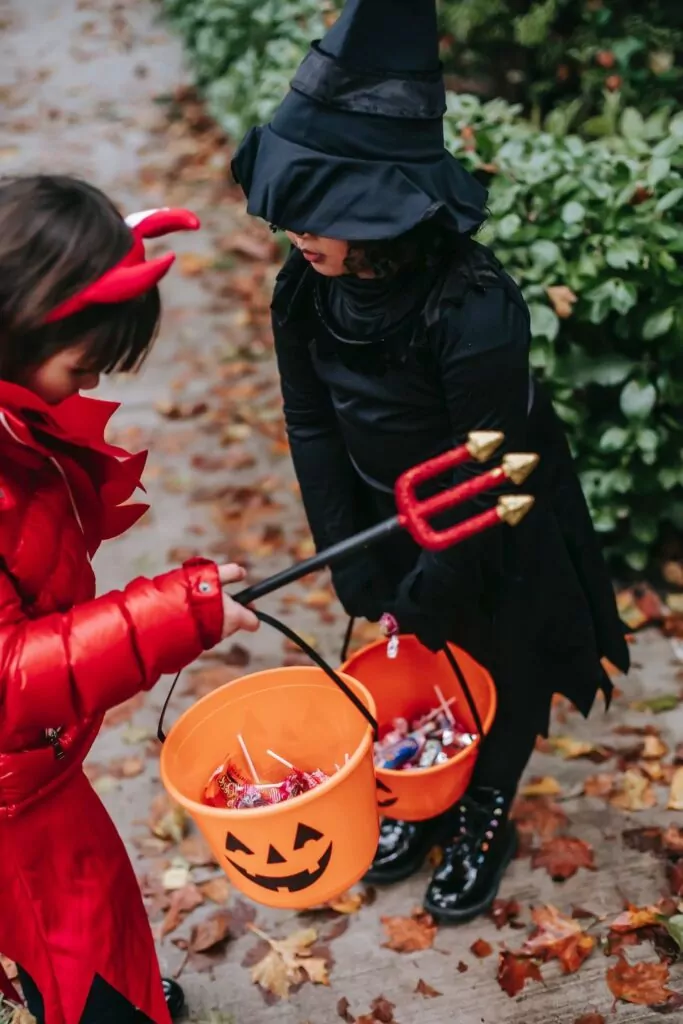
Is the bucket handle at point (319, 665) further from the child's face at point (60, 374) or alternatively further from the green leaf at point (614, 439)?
the green leaf at point (614, 439)

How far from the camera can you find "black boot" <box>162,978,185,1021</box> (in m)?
2.40

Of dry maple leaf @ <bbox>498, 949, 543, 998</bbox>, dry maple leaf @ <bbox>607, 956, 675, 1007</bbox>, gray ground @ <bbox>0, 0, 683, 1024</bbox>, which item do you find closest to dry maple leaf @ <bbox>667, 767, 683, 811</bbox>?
gray ground @ <bbox>0, 0, 683, 1024</bbox>

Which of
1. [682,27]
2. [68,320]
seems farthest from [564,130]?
[68,320]

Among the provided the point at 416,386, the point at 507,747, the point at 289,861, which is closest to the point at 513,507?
the point at 416,386

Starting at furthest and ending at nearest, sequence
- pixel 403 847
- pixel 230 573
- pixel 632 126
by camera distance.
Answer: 1. pixel 632 126
2. pixel 403 847
3. pixel 230 573

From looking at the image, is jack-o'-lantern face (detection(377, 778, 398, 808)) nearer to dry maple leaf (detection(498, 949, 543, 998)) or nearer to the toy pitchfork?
dry maple leaf (detection(498, 949, 543, 998))

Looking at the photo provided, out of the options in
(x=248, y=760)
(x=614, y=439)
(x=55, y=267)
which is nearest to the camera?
(x=55, y=267)

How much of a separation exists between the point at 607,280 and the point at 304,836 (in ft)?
6.43

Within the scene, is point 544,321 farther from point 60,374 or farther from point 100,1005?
point 100,1005

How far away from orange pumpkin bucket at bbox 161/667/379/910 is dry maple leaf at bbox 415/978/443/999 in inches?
19.9

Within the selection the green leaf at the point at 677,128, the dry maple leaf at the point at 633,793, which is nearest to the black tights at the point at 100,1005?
the dry maple leaf at the point at 633,793

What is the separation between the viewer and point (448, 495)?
1716 mm

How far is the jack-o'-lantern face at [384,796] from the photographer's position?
7.72ft

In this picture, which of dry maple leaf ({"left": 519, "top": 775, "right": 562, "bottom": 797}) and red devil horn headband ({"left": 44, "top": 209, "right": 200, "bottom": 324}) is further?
dry maple leaf ({"left": 519, "top": 775, "right": 562, "bottom": 797})
